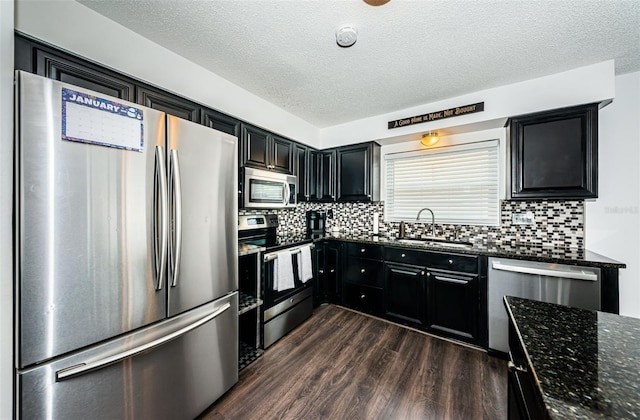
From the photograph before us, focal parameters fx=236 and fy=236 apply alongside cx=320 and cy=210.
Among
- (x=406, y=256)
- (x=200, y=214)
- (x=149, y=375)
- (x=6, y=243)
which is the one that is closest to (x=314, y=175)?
(x=406, y=256)

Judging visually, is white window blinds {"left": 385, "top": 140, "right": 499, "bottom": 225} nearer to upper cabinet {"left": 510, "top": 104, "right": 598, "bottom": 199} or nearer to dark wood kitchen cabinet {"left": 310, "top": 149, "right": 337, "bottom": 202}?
upper cabinet {"left": 510, "top": 104, "right": 598, "bottom": 199}

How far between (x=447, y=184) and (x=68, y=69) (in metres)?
3.53

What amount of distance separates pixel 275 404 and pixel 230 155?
1.76m

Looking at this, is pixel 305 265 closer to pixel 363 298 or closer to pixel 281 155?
pixel 363 298

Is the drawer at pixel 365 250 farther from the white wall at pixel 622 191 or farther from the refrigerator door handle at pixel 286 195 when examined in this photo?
the white wall at pixel 622 191

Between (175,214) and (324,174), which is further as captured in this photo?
(324,174)

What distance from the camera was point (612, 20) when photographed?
5.08 feet

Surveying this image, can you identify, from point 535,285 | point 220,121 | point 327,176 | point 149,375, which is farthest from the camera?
point 327,176

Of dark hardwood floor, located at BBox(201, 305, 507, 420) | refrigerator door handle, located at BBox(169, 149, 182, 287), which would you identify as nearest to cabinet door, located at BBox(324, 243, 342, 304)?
dark hardwood floor, located at BBox(201, 305, 507, 420)

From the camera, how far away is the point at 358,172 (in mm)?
3324

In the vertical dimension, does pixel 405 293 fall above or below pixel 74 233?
below

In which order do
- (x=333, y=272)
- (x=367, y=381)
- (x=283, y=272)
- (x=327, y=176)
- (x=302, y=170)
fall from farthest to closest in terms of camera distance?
(x=327, y=176), (x=302, y=170), (x=333, y=272), (x=283, y=272), (x=367, y=381)

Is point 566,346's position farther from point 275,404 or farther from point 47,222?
point 47,222

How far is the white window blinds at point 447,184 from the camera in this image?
2758mm
